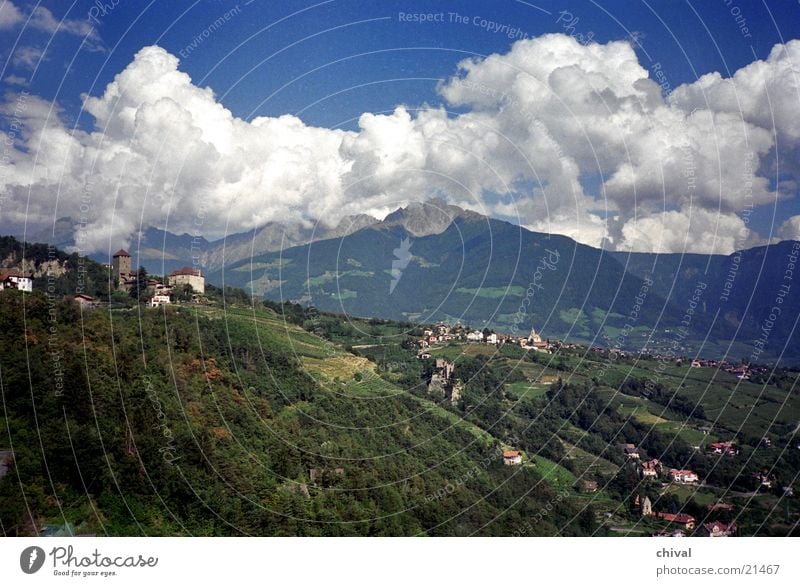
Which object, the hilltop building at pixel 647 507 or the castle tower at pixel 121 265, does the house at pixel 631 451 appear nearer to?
the hilltop building at pixel 647 507

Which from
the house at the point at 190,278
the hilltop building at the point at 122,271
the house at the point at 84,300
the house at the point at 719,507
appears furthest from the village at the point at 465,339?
the house at the point at 84,300

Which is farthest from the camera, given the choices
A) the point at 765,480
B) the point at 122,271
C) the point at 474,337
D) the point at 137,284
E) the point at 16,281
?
the point at 474,337

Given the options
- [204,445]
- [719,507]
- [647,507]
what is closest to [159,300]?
[204,445]

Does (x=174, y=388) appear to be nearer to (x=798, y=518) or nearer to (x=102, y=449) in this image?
(x=102, y=449)

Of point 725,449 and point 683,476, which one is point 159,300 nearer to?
point 683,476

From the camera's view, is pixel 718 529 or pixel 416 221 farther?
pixel 416 221
